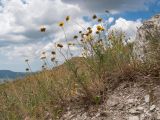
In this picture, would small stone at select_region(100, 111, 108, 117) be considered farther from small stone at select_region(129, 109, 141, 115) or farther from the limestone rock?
the limestone rock

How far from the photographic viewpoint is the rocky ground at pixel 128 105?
15.3ft

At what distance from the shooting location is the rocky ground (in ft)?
15.3

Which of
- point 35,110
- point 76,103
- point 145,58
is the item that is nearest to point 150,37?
point 145,58

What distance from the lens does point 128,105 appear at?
494 cm

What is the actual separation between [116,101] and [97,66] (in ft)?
2.74

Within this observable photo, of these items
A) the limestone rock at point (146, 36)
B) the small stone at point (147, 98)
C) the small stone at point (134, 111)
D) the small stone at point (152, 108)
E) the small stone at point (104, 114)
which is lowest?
the small stone at point (104, 114)

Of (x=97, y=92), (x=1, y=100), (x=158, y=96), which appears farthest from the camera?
(x=1, y=100)

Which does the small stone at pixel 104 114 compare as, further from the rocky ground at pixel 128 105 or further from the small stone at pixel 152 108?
the small stone at pixel 152 108

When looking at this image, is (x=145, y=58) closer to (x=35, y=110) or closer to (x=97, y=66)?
(x=97, y=66)

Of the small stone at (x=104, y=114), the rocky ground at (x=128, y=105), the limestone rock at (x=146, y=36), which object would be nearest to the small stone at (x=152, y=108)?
the rocky ground at (x=128, y=105)

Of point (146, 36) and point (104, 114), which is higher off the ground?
point (146, 36)

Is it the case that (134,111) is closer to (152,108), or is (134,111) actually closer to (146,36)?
(152,108)

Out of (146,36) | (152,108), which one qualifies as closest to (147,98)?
(152,108)

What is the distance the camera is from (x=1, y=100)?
7.98m
